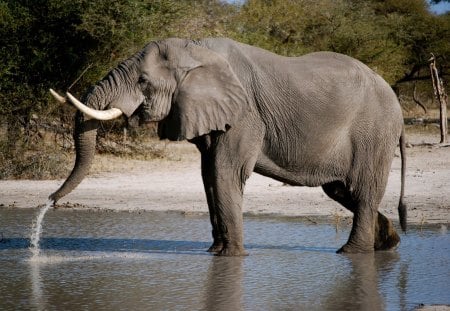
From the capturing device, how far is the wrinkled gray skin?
7730 mm

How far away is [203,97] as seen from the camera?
780 centimetres

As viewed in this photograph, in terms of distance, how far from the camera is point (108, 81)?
→ 25.1 ft

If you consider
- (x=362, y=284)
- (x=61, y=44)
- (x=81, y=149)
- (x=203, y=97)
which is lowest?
(x=362, y=284)

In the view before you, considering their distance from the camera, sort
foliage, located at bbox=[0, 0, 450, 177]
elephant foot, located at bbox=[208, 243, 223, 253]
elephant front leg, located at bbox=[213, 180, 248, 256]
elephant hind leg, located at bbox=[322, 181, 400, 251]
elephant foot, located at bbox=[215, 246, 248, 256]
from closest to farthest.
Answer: elephant front leg, located at bbox=[213, 180, 248, 256], elephant foot, located at bbox=[215, 246, 248, 256], elephant foot, located at bbox=[208, 243, 223, 253], elephant hind leg, located at bbox=[322, 181, 400, 251], foliage, located at bbox=[0, 0, 450, 177]

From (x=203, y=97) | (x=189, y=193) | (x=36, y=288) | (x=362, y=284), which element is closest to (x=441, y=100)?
(x=189, y=193)

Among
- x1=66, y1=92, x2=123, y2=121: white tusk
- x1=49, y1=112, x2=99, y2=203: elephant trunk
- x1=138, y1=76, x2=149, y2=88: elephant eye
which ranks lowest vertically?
x1=49, y1=112, x2=99, y2=203: elephant trunk

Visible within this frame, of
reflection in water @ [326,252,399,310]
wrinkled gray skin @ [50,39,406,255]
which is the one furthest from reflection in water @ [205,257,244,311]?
reflection in water @ [326,252,399,310]

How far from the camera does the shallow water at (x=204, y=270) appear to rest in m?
6.45

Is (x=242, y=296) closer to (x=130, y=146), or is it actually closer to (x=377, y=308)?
(x=377, y=308)

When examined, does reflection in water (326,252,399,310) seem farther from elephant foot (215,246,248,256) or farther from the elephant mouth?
the elephant mouth

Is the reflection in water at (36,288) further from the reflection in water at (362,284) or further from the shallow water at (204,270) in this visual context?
the reflection in water at (362,284)

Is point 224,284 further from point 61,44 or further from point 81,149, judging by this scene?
point 61,44

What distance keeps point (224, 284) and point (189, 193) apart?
5.75 meters

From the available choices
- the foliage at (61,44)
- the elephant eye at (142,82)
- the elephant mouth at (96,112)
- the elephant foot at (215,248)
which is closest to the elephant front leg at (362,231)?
the elephant foot at (215,248)
